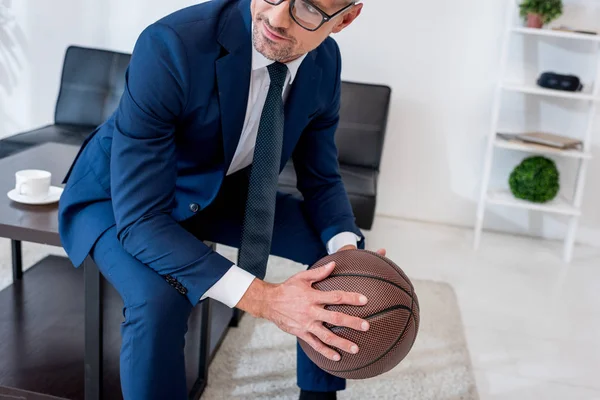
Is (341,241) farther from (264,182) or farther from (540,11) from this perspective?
(540,11)

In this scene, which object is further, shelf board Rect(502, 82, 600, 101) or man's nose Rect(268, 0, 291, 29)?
shelf board Rect(502, 82, 600, 101)

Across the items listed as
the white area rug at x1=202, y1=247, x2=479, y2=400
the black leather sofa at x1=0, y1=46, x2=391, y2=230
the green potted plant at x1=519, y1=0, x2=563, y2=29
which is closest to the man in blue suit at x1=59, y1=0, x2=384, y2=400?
the white area rug at x1=202, y1=247, x2=479, y2=400

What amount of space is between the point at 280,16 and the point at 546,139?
7.82ft

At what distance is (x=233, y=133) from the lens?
157 cm

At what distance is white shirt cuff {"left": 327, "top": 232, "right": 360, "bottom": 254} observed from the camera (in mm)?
1734

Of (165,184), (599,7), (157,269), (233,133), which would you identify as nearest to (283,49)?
(233,133)

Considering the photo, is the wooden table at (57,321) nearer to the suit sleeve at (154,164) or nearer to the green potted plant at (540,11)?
the suit sleeve at (154,164)

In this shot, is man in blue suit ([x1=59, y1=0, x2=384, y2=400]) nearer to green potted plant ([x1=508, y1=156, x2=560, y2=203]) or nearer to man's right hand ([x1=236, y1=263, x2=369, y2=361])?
man's right hand ([x1=236, y1=263, x2=369, y2=361])

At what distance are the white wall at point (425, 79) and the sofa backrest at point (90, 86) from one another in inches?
12.9

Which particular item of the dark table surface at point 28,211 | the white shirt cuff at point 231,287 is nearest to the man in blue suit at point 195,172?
the white shirt cuff at point 231,287

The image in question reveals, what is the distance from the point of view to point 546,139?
3363mm

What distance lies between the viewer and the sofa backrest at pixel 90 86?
3469 mm

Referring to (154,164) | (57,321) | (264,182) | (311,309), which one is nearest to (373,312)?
(311,309)

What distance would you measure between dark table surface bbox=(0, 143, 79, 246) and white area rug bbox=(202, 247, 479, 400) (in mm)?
680
